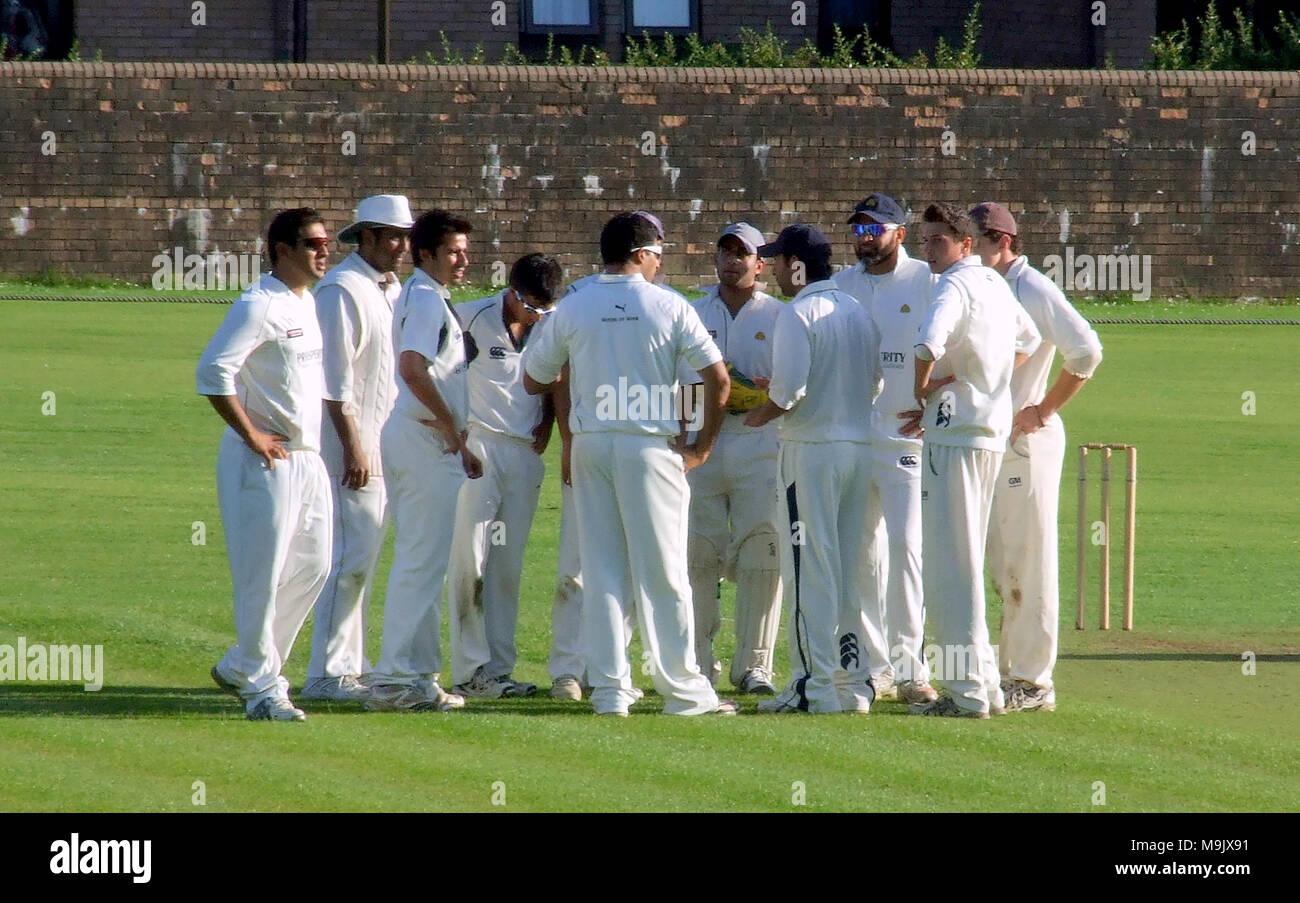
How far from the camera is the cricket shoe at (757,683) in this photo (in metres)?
8.79

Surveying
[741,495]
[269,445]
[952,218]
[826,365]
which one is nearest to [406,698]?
[269,445]

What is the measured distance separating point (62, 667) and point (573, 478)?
276 centimetres

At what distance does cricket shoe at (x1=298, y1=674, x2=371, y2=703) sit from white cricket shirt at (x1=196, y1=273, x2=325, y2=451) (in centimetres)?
126

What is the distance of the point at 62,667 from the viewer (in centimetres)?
877

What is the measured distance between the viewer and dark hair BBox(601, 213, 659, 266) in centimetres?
779

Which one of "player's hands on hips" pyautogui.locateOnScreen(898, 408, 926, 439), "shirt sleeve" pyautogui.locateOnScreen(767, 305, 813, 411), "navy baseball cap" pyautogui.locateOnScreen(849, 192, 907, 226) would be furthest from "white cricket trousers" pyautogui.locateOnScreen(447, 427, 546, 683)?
"navy baseball cap" pyautogui.locateOnScreen(849, 192, 907, 226)

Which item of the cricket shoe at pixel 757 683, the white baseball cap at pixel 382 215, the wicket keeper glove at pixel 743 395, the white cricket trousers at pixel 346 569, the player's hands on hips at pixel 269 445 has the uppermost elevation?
the white baseball cap at pixel 382 215

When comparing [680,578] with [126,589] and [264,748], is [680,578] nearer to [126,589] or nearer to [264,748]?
[264,748]

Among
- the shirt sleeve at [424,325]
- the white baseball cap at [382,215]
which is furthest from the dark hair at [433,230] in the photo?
the shirt sleeve at [424,325]

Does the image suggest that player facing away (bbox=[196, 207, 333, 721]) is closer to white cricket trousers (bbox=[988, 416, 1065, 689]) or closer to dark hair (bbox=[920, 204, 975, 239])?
dark hair (bbox=[920, 204, 975, 239])

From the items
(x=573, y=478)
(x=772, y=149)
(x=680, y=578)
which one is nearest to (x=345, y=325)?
(x=573, y=478)

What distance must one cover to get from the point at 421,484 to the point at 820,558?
1.74m

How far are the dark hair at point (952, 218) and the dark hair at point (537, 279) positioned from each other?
5.78 ft

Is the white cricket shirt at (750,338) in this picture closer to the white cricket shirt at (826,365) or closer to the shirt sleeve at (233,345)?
the white cricket shirt at (826,365)
